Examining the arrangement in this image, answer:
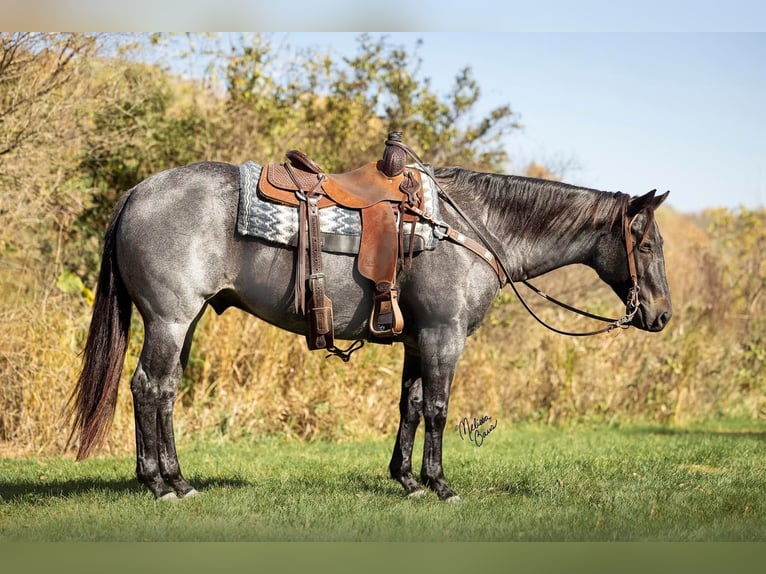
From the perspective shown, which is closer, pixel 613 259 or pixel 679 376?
pixel 613 259

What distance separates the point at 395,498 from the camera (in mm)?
5582

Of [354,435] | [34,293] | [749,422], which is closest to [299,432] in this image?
[354,435]

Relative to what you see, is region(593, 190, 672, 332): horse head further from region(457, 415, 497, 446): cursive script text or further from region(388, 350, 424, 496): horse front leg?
region(388, 350, 424, 496): horse front leg

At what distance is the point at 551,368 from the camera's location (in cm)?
1102

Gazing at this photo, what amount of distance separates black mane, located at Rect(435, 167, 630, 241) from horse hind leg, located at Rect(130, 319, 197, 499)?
2030 mm

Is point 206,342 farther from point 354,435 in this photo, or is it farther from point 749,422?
point 749,422

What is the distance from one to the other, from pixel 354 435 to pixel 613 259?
4.27 metres

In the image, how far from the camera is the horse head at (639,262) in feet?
18.5

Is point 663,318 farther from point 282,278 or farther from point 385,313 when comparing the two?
point 282,278

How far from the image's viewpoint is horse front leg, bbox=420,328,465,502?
213 inches

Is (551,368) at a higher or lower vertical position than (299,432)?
higher

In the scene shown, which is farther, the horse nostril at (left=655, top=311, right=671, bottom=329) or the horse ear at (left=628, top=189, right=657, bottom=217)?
the horse nostril at (left=655, top=311, right=671, bottom=329)

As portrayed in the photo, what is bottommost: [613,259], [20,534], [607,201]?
[20,534]

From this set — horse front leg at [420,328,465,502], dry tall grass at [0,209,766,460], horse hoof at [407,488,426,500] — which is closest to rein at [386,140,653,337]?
horse front leg at [420,328,465,502]
